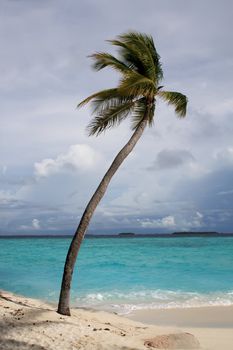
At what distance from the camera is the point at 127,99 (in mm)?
13789

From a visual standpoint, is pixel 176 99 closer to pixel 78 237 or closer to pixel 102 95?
pixel 102 95

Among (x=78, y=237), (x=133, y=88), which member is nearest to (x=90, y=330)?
(x=78, y=237)

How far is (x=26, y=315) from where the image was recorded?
11.7 m

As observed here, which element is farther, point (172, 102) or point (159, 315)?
point (159, 315)

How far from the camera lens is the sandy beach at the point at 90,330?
975 cm

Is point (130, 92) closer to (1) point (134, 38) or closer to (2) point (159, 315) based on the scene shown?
(1) point (134, 38)

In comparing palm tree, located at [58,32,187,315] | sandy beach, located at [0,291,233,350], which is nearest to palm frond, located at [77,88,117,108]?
palm tree, located at [58,32,187,315]

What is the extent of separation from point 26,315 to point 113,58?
767 cm

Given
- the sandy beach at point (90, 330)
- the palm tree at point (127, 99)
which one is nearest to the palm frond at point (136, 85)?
the palm tree at point (127, 99)

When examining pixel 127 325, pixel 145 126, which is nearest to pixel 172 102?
pixel 145 126

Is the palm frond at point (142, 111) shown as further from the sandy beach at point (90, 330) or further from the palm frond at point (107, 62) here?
the sandy beach at point (90, 330)

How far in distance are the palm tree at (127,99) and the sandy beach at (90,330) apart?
1.16 m

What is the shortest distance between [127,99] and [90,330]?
22.5 ft

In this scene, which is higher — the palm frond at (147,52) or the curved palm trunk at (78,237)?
the palm frond at (147,52)
